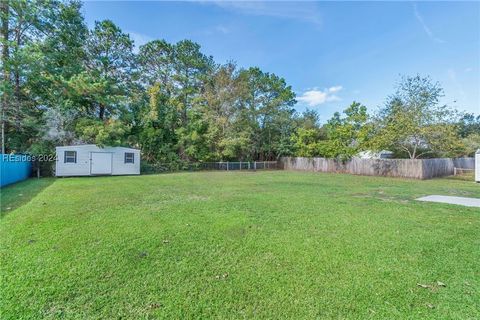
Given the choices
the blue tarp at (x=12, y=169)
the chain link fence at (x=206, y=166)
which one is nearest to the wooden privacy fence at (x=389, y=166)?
the chain link fence at (x=206, y=166)

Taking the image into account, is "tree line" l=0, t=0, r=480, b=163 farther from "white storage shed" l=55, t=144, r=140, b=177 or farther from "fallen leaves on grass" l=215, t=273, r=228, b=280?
"fallen leaves on grass" l=215, t=273, r=228, b=280

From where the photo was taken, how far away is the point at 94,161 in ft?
48.5

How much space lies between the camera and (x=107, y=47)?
1988 cm

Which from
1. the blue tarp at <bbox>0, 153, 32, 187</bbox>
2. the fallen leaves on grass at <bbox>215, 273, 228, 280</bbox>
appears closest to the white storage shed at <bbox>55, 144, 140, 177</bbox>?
the blue tarp at <bbox>0, 153, 32, 187</bbox>

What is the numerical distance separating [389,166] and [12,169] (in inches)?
827

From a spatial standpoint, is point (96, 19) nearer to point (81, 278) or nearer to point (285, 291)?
point (81, 278)

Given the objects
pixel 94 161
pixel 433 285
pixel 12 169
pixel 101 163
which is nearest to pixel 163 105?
pixel 101 163

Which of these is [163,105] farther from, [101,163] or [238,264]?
[238,264]

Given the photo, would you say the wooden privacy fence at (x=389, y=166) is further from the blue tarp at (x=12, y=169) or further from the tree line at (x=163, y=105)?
the blue tarp at (x=12, y=169)

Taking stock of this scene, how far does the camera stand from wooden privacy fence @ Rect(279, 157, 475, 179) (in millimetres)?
14031

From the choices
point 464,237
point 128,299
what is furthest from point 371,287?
point 464,237

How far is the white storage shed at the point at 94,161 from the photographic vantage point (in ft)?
45.2

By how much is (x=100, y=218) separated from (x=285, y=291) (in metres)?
4.07

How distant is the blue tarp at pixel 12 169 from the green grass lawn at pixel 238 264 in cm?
540
